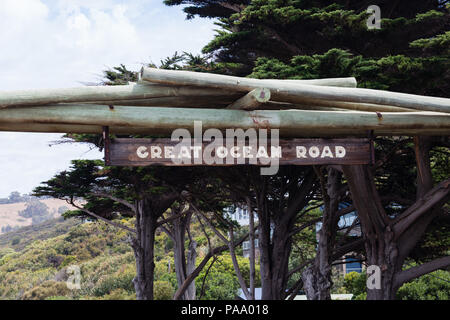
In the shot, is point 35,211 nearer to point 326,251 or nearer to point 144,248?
point 144,248

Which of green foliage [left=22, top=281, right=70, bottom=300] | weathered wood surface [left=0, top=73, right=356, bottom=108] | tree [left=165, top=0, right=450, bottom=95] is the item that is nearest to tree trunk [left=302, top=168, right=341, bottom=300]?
tree [left=165, top=0, right=450, bottom=95]

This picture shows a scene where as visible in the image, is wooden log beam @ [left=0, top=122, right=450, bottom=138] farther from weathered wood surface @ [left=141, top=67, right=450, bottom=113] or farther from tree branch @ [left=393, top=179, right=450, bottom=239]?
tree branch @ [left=393, top=179, right=450, bottom=239]

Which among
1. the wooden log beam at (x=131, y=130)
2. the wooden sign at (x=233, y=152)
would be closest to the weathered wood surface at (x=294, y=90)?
the wooden log beam at (x=131, y=130)

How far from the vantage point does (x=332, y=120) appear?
5062mm

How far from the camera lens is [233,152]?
4.77m

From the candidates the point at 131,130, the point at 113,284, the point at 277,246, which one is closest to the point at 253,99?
the point at 131,130

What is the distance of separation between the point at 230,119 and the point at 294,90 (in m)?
0.69

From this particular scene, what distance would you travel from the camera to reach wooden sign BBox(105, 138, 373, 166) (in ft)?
15.1

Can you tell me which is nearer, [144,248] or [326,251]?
[326,251]

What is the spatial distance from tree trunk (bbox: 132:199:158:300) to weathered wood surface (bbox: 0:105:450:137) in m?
9.76

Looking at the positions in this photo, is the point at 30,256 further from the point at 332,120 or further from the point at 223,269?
the point at 332,120

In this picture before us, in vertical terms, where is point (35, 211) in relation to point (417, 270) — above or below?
below

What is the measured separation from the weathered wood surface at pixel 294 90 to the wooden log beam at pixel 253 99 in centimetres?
11

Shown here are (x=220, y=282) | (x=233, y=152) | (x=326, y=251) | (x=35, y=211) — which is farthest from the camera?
(x=35, y=211)
